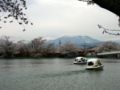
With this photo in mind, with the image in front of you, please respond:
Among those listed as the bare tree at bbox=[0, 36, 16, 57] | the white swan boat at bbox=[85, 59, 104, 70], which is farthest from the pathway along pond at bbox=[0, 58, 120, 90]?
the bare tree at bbox=[0, 36, 16, 57]

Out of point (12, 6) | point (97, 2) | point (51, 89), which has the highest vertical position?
point (12, 6)

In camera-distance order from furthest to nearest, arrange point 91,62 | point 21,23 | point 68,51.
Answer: point 68,51 < point 91,62 < point 21,23

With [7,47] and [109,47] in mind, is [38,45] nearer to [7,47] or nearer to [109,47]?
[7,47]

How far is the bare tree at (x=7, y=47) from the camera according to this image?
202 ft

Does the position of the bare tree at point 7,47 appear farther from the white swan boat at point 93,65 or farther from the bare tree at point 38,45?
the white swan boat at point 93,65

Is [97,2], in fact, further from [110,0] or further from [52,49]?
[52,49]

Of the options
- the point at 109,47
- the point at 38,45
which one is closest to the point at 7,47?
the point at 38,45

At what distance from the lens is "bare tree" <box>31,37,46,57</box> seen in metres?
65.1

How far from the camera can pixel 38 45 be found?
218 ft

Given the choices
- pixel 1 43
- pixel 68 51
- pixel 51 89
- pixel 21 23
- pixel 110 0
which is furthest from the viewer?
pixel 68 51

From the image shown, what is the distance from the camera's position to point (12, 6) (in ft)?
14.8

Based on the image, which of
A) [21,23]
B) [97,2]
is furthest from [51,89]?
[97,2]

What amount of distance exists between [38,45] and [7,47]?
11334 mm

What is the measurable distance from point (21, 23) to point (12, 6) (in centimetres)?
54
